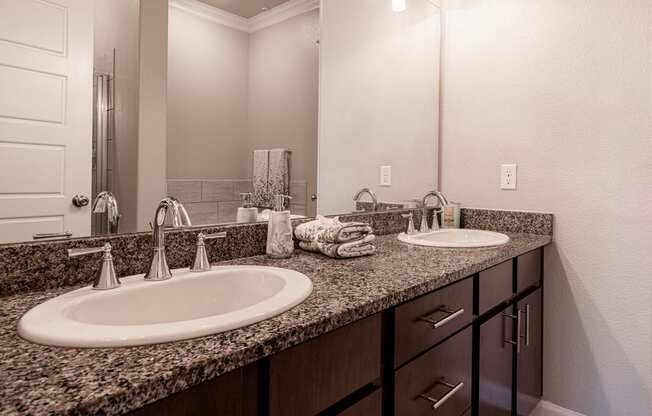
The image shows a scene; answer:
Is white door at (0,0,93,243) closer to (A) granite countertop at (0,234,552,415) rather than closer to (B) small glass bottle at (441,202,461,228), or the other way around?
(A) granite countertop at (0,234,552,415)

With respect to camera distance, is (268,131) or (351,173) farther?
(351,173)

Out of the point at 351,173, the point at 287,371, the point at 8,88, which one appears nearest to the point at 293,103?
the point at 351,173

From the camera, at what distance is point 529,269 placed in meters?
1.61

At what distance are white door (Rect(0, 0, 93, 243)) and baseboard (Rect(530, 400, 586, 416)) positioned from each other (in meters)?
1.91

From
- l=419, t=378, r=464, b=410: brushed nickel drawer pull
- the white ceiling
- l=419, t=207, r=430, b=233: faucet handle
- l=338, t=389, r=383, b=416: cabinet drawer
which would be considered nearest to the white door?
the white ceiling

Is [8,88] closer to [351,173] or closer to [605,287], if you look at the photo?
[351,173]

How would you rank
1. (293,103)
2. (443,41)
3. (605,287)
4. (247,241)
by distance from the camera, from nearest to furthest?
1. (247,241)
2. (293,103)
3. (605,287)
4. (443,41)

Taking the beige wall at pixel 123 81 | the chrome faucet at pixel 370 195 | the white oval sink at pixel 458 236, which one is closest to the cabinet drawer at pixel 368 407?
the beige wall at pixel 123 81

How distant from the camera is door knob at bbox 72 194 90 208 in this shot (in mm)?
891

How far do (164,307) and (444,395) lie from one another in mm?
756

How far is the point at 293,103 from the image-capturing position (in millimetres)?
1402

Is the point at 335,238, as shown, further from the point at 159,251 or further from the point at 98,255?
the point at 98,255

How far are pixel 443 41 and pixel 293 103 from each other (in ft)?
3.67

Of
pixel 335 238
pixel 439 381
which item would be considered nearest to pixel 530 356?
pixel 439 381
